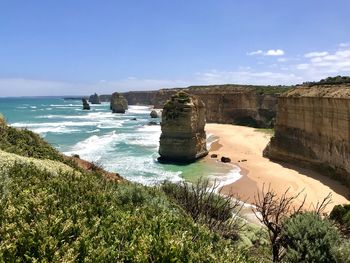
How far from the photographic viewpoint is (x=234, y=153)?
5375cm

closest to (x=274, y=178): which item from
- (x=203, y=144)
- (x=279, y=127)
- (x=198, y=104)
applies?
(x=279, y=127)

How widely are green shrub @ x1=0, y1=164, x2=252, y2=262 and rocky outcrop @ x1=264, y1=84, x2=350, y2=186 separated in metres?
27.7

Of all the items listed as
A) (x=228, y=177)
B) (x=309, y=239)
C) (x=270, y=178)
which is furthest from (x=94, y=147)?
(x=309, y=239)

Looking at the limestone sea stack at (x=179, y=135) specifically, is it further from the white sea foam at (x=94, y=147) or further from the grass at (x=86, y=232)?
the grass at (x=86, y=232)

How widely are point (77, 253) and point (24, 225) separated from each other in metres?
1.12

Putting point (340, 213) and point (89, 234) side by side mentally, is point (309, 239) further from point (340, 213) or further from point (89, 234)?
point (340, 213)

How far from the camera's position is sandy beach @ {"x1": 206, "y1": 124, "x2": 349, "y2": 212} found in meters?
31.6

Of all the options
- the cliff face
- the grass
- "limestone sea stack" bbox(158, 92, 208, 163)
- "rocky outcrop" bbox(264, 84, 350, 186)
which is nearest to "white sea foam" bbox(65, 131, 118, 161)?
"limestone sea stack" bbox(158, 92, 208, 163)

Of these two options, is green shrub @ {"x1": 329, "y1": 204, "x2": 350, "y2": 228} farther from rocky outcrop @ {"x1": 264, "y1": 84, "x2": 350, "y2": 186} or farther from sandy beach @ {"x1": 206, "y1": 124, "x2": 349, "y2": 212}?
rocky outcrop @ {"x1": 264, "y1": 84, "x2": 350, "y2": 186}

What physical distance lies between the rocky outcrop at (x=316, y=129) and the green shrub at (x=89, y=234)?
90.8 feet

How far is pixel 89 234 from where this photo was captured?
24.2ft

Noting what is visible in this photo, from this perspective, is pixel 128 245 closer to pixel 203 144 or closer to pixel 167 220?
pixel 167 220

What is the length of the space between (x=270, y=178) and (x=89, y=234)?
3228cm

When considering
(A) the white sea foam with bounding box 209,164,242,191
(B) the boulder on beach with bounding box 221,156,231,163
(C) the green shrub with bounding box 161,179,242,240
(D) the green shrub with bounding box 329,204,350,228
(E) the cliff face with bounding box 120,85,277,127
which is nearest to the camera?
(C) the green shrub with bounding box 161,179,242,240
